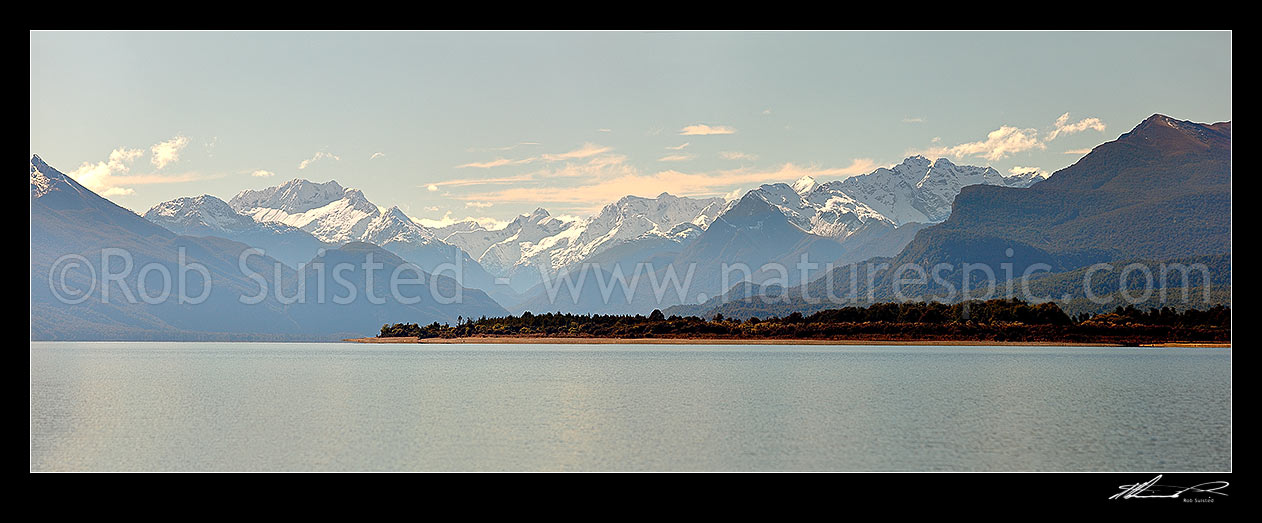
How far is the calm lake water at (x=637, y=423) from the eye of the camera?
3884 centimetres

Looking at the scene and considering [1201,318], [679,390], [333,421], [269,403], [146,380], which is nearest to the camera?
[333,421]
